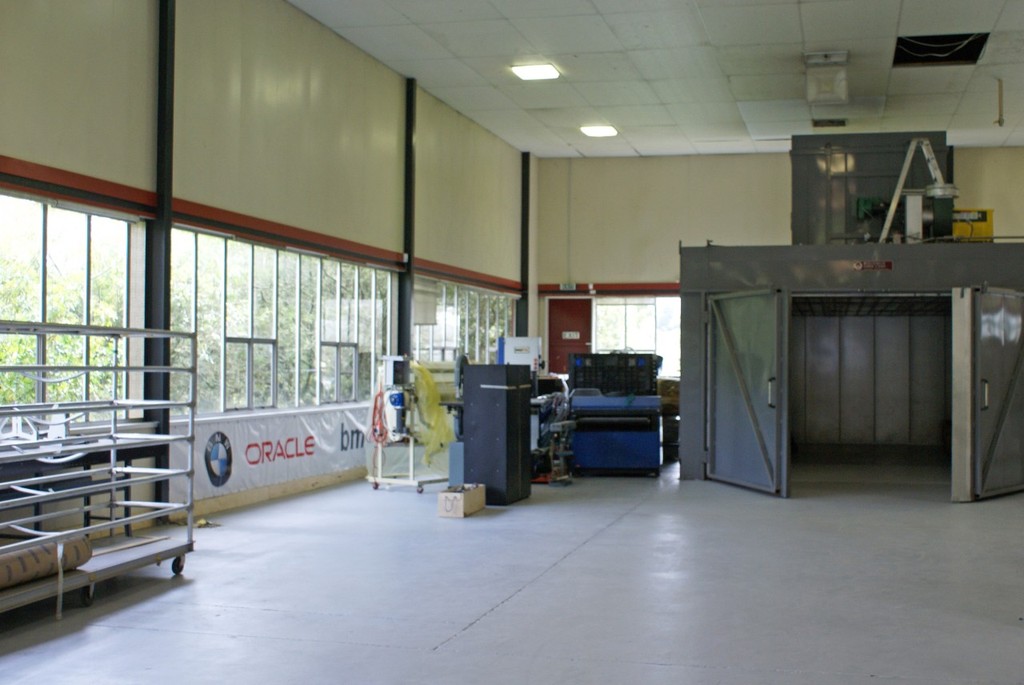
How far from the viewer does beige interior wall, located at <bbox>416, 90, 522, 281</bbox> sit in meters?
14.4

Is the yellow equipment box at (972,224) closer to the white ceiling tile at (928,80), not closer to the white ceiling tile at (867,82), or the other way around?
the white ceiling tile at (928,80)

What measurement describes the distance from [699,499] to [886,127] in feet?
27.6

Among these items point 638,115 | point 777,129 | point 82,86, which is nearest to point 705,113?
point 638,115

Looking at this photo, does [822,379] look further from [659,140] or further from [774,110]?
[659,140]

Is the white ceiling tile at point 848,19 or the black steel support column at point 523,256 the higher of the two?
the white ceiling tile at point 848,19

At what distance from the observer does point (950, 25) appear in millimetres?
11266

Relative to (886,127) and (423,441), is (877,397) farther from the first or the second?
(423,441)

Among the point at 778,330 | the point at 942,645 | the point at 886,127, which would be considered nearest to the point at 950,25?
the point at 778,330

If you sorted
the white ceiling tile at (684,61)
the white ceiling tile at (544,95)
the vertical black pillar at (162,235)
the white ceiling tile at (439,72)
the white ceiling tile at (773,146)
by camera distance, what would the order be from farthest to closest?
the white ceiling tile at (773,146)
the white ceiling tile at (544,95)
the white ceiling tile at (439,72)
the white ceiling tile at (684,61)
the vertical black pillar at (162,235)

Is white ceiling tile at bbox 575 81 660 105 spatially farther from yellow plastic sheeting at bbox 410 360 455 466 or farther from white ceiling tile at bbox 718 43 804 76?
yellow plastic sheeting at bbox 410 360 455 466

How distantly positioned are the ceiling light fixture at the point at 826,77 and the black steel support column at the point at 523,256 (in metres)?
6.92

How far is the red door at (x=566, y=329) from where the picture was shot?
763 inches

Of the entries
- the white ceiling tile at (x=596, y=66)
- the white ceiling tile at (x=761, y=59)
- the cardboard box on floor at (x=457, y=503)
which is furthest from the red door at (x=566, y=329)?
the cardboard box on floor at (x=457, y=503)

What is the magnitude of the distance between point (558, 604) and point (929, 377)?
405 inches
